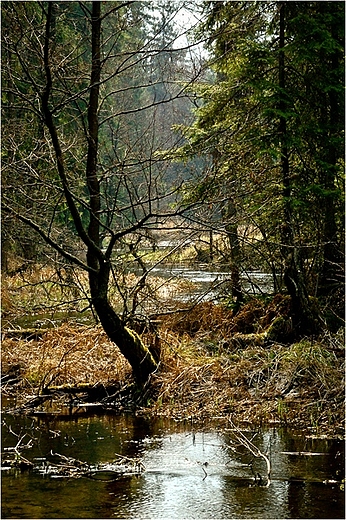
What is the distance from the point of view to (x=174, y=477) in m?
6.52

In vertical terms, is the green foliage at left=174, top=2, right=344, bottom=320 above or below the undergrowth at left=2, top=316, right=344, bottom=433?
above

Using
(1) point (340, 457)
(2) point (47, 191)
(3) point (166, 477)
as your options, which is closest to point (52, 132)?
(2) point (47, 191)

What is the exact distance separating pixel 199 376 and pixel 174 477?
9.77ft

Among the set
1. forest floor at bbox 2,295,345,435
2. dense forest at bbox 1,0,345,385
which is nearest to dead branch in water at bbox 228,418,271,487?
forest floor at bbox 2,295,345,435

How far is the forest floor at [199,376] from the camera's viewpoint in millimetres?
8625

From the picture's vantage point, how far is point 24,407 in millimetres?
9227

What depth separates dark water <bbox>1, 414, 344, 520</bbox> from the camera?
5695 mm

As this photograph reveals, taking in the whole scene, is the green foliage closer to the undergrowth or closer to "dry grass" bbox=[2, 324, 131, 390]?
the undergrowth

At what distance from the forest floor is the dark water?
1.69 ft

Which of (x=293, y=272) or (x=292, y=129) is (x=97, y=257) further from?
(x=292, y=129)

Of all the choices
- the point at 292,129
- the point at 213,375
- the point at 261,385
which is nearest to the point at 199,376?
the point at 213,375

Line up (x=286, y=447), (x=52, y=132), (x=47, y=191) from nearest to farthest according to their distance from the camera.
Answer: (x=286, y=447) → (x=52, y=132) → (x=47, y=191)

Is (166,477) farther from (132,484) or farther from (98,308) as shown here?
(98,308)

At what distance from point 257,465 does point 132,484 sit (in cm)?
112
